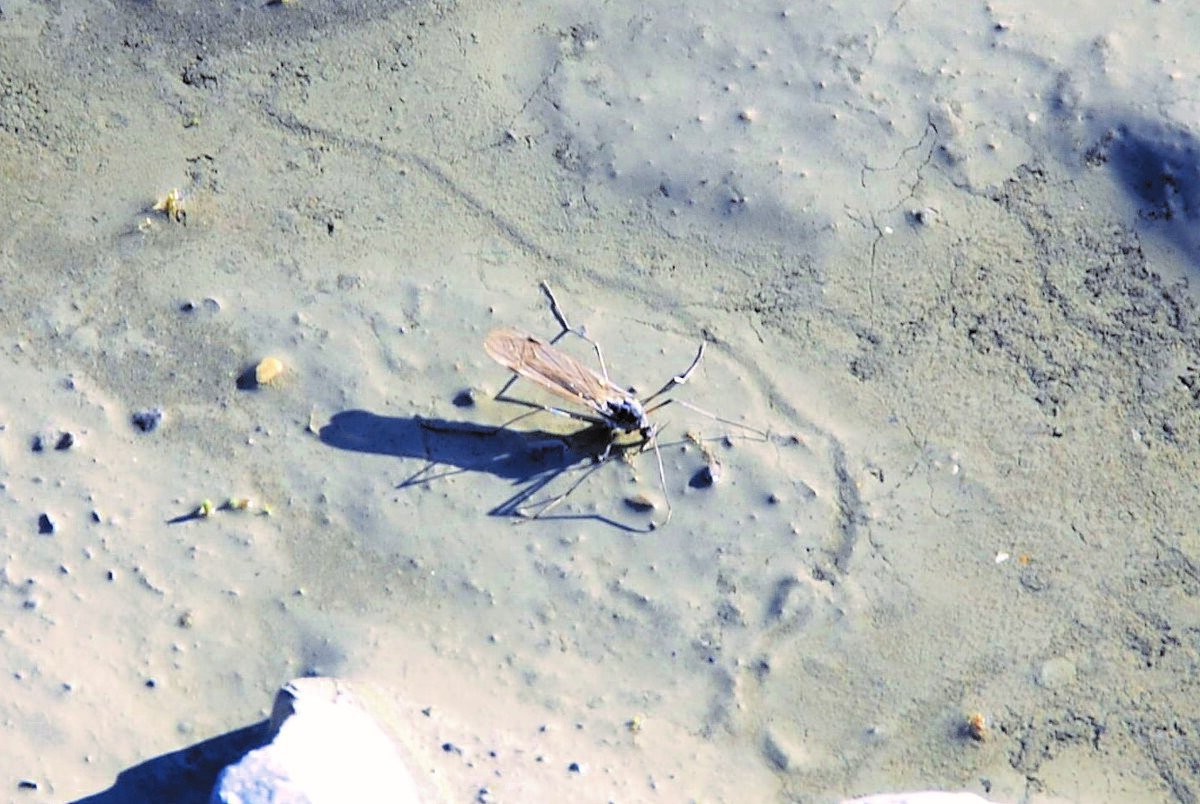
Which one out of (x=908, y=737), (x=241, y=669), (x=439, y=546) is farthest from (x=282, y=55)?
(x=908, y=737)

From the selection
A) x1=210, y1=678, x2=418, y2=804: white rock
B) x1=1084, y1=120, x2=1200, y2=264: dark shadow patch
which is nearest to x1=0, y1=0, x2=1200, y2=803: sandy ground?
x1=1084, y1=120, x2=1200, y2=264: dark shadow patch

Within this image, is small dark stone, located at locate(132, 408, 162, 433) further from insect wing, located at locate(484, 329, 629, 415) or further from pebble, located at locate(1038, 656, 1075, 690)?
pebble, located at locate(1038, 656, 1075, 690)

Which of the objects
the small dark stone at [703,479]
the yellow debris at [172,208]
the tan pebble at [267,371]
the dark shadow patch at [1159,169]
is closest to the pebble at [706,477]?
the small dark stone at [703,479]

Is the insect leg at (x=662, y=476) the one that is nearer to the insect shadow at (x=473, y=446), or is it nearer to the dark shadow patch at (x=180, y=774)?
the insect shadow at (x=473, y=446)

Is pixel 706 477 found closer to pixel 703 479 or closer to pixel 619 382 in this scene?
pixel 703 479

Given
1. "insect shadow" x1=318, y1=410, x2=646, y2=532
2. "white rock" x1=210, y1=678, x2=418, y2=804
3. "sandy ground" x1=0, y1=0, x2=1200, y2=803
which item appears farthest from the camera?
"insect shadow" x1=318, y1=410, x2=646, y2=532

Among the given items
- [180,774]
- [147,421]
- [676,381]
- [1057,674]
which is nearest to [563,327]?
[676,381]
